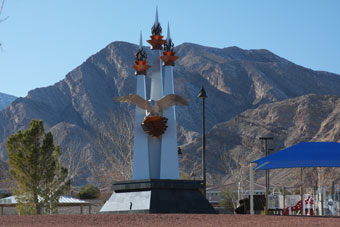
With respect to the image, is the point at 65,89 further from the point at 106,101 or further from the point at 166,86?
the point at 166,86

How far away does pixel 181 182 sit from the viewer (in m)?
20.8

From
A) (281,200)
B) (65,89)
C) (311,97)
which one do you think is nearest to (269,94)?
(311,97)

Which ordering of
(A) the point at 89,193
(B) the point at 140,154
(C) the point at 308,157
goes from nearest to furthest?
(C) the point at 308,157 → (B) the point at 140,154 → (A) the point at 89,193

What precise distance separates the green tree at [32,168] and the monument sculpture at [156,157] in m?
6.43

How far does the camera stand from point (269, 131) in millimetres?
122438

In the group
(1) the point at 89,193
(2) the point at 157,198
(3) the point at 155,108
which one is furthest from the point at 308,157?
(1) the point at 89,193

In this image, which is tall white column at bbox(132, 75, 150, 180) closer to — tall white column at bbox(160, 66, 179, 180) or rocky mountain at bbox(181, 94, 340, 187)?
tall white column at bbox(160, 66, 179, 180)

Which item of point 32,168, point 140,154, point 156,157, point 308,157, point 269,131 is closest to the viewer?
point 308,157

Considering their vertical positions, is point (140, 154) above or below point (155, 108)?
below

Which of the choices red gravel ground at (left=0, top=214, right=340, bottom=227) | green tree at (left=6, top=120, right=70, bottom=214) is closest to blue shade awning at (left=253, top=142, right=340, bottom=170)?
red gravel ground at (left=0, top=214, right=340, bottom=227)

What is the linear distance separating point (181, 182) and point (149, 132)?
2523 millimetres

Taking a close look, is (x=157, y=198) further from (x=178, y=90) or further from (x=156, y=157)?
(x=178, y=90)

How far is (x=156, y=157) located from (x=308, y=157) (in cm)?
641

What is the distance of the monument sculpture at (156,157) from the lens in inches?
790
